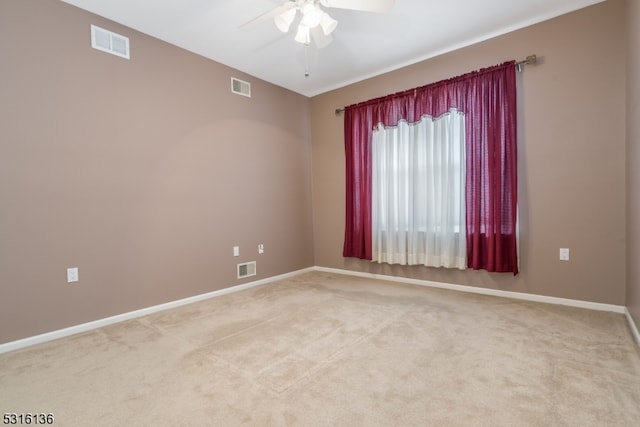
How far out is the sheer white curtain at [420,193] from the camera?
11.5 ft

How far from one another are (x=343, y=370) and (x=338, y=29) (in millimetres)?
3113

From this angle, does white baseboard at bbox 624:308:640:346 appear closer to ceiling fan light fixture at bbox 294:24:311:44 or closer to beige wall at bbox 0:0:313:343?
ceiling fan light fixture at bbox 294:24:311:44

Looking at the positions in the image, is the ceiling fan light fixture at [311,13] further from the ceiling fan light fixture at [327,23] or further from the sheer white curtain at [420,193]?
the sheer white curtain at [420,193]

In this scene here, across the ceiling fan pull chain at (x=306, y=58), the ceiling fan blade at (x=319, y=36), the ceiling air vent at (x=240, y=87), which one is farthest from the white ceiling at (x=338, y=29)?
the ceiling fan blade at (x=319, y=36)

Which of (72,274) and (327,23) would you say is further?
(72,274)

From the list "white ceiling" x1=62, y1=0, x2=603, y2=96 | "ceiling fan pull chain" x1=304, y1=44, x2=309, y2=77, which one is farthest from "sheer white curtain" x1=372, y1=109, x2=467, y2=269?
"ceiling fan pull chain" x1=304, y1=44, x2=309, y2=77

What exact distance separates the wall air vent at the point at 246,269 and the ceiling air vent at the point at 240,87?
88.3 inches

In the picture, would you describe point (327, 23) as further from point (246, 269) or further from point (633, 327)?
point (633, 327)

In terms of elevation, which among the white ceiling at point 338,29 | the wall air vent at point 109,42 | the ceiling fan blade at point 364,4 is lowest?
the ceiling fan blade at point 364,4

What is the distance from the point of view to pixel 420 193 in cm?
380

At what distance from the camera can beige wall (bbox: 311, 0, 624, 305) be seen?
2.71 m

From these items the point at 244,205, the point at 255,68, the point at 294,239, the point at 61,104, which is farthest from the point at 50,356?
the point at 255,68

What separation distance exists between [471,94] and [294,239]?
9.87 ft

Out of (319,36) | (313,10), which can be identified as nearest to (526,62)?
(319,36)
